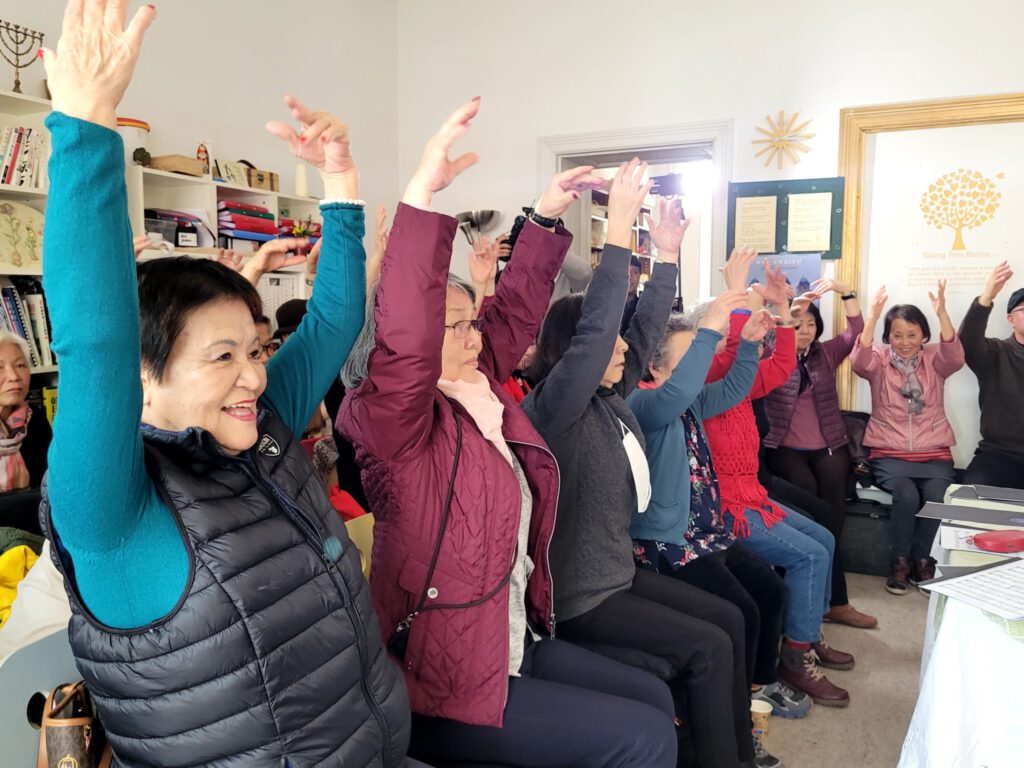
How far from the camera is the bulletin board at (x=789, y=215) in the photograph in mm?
4371

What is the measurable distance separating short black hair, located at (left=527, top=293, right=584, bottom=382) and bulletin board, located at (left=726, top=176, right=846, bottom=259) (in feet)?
9.40

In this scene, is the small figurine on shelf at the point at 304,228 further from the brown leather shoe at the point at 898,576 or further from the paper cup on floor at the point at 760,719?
the brown leather shoe at the point at 898,576

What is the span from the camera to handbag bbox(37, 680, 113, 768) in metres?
0.96

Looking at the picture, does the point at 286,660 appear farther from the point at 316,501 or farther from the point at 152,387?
the point at 152,387

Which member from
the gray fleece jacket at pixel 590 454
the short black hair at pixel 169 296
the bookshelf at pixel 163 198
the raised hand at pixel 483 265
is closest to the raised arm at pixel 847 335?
the raised hand at pixel 483 265

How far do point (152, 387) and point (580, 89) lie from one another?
4.49 meters

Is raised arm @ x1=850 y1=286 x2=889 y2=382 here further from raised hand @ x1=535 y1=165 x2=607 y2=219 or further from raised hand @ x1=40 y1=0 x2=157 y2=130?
raised hand @ x1=40 y1=0 x2=157 y2=130

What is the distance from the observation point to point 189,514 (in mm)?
886

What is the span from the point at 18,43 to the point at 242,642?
3087 millimetres

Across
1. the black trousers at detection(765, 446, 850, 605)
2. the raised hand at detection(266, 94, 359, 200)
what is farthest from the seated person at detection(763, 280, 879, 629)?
the raised hand at detection(266, 94, 359, 200)

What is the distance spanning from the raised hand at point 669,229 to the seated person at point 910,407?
7.19 ft

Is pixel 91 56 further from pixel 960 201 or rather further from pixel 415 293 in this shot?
pixel 960 201

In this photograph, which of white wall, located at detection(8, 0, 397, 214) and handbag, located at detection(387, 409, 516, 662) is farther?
white wall, located at detection(8, 0, 397, 214)

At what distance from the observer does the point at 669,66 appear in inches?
184
